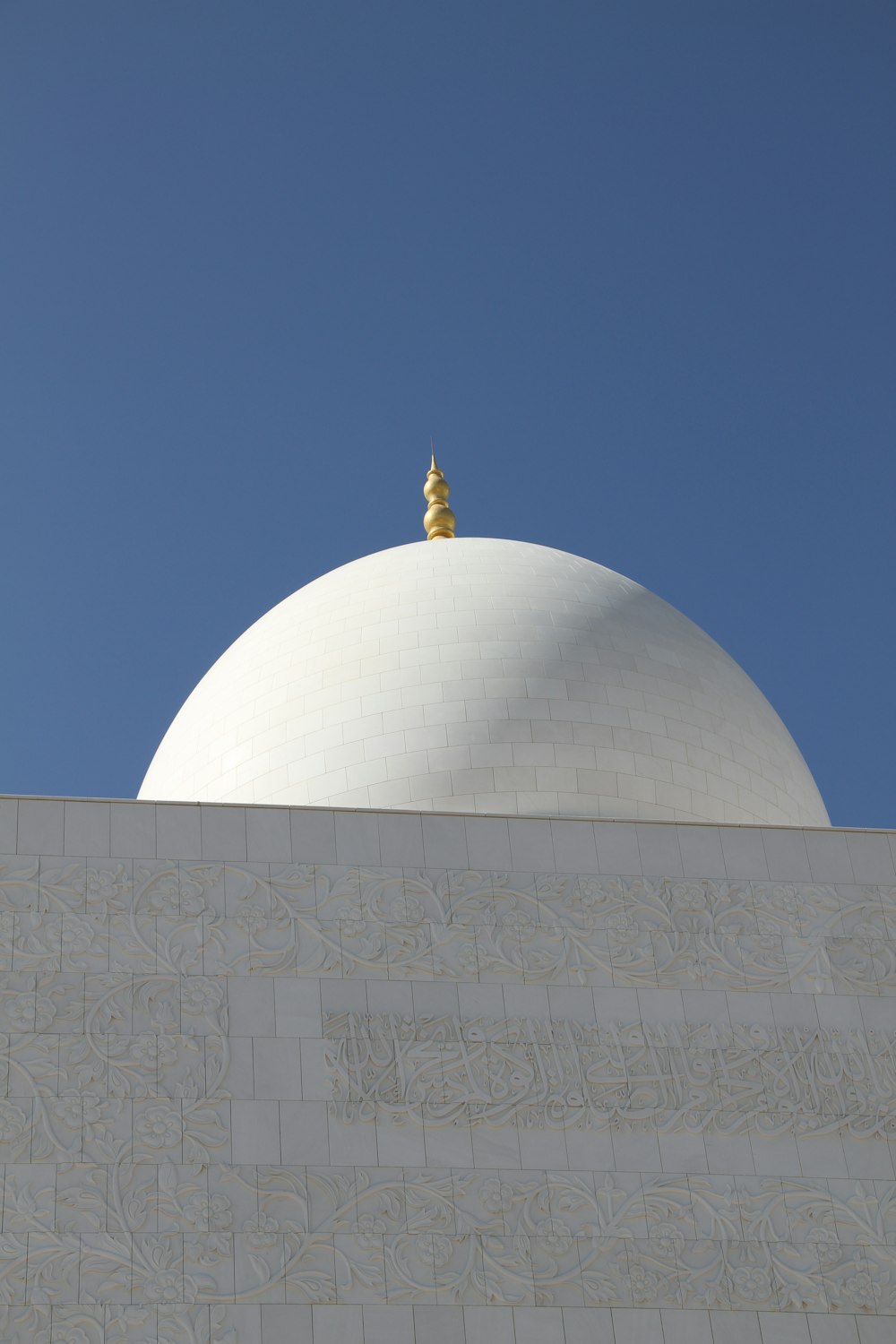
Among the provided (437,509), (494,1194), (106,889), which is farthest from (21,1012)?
(437,509)

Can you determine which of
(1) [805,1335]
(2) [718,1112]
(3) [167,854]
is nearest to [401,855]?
(3) [167,854]

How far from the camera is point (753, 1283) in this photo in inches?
334

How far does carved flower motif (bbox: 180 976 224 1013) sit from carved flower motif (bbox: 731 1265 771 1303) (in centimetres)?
276

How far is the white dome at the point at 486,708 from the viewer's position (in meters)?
11.3

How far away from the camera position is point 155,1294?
800cm

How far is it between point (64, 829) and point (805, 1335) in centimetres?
432

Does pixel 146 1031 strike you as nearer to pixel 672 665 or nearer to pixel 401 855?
pixel 401 855

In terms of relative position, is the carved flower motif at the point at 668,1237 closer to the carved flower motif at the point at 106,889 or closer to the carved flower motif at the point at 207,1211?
the carved flower motif at the point at 207,1211

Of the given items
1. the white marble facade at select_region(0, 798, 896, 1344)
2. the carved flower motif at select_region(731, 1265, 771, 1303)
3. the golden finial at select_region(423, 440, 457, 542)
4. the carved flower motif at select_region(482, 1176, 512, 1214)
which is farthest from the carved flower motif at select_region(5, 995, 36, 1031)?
the golden finial at select_region(423, 440, 457, 542)

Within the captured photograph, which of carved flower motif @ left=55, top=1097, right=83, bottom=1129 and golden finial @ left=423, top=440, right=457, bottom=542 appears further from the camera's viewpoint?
golden finial @ left=423, top=440, right=457, bottom=542

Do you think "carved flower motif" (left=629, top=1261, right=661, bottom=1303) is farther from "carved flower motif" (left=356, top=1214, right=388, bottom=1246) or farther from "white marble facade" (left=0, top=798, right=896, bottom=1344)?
"carved flower motif" (left=356, top=1214, right=388, bottom=1246)

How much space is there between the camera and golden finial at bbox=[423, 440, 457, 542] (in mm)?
14477

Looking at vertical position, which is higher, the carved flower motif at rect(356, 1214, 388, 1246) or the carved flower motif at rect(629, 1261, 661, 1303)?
the carved flower motif at rect(356, 1214, 388, 1246)

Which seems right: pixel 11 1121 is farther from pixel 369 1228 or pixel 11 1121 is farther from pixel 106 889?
pixel 369 1228
